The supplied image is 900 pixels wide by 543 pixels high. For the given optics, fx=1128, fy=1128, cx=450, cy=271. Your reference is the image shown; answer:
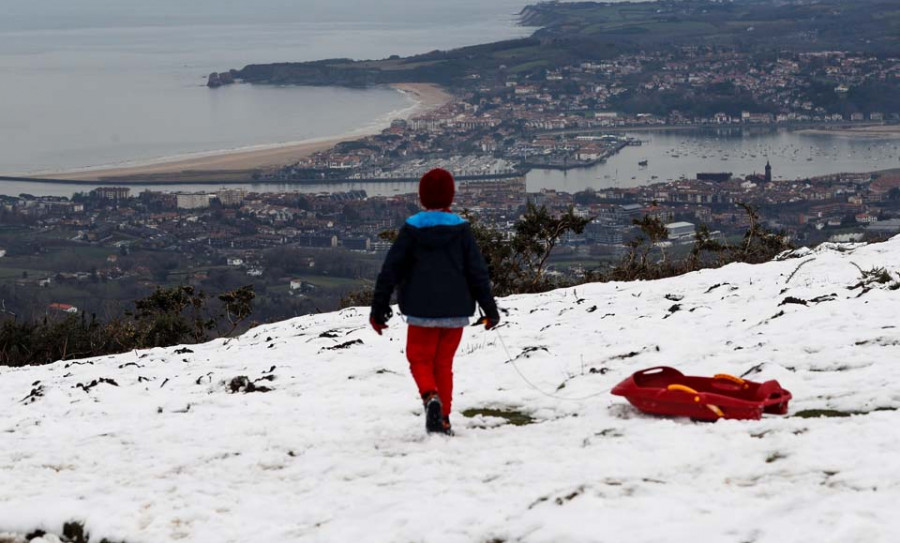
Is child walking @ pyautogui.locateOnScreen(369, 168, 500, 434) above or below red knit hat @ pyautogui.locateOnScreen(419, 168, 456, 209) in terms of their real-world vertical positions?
below

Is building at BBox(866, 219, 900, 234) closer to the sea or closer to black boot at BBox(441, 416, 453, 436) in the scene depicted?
the sea

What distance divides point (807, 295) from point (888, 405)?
324 cm

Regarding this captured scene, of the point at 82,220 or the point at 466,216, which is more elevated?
the point at 466,216

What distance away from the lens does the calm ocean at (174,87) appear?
211 feet

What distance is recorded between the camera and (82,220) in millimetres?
42000

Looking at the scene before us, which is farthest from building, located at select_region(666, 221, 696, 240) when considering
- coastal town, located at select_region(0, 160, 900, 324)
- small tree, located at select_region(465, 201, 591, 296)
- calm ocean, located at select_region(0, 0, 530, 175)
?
calm ocean, located at select_region(0, 0, 530, 175)

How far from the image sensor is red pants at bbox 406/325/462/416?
19.5ft

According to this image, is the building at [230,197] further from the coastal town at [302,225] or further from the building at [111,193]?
the building at [111,193]

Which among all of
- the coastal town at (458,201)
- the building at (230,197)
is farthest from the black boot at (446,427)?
the building at (230,197)

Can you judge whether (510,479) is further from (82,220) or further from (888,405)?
(82,220)

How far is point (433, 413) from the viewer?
582cm

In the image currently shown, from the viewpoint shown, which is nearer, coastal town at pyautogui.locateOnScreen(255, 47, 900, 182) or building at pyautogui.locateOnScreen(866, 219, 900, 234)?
building at pyautogui.locateOnScreen(866, 219, 900, 234)

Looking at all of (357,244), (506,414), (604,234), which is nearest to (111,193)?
(357,244)

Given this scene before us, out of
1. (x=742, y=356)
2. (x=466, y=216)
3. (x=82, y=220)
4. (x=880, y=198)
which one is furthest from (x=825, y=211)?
(x=742, y=356)
